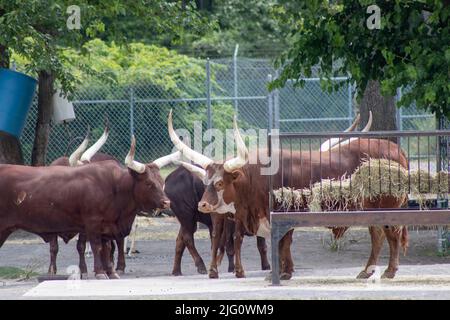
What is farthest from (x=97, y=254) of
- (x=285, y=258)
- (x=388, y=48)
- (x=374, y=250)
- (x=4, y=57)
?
(x=4, y=57)

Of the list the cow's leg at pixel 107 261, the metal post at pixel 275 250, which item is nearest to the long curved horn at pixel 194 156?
the cow's leg at pixel 107 261

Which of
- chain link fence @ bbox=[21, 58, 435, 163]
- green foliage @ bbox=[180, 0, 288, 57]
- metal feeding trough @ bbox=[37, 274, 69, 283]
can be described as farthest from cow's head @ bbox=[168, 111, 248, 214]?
green foliage @ bbox=[180, 0, 288, 57]

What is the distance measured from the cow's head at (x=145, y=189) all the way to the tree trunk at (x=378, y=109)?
5.50 m

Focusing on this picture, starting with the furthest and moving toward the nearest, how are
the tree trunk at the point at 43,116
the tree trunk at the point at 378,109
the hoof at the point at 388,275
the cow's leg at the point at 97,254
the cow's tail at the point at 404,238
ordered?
the tree trunk at the point at 43,116, the tree trunk at the point at 378,109, the cow's leg at the point at 97,254, the cow's tail at the point at 404,238, the hoof at the point at 388,275

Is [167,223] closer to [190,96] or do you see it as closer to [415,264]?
[190,96]

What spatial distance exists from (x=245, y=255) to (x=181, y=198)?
2.21m

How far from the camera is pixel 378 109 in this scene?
1917 cm

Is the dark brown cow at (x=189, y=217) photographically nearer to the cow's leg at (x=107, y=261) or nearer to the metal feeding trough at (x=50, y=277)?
the cow's leg at (x=107, y=261)

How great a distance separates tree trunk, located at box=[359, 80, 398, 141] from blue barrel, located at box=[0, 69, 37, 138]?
5365mm

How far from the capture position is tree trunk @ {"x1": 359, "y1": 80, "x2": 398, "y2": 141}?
62.6 feet

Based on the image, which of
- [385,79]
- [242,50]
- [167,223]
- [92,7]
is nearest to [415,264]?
[385,79]

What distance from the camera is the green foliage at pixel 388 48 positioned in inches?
531

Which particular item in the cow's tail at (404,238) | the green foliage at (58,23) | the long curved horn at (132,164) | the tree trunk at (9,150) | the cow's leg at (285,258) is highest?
the green foliage at (58,23)

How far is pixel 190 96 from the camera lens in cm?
2564
